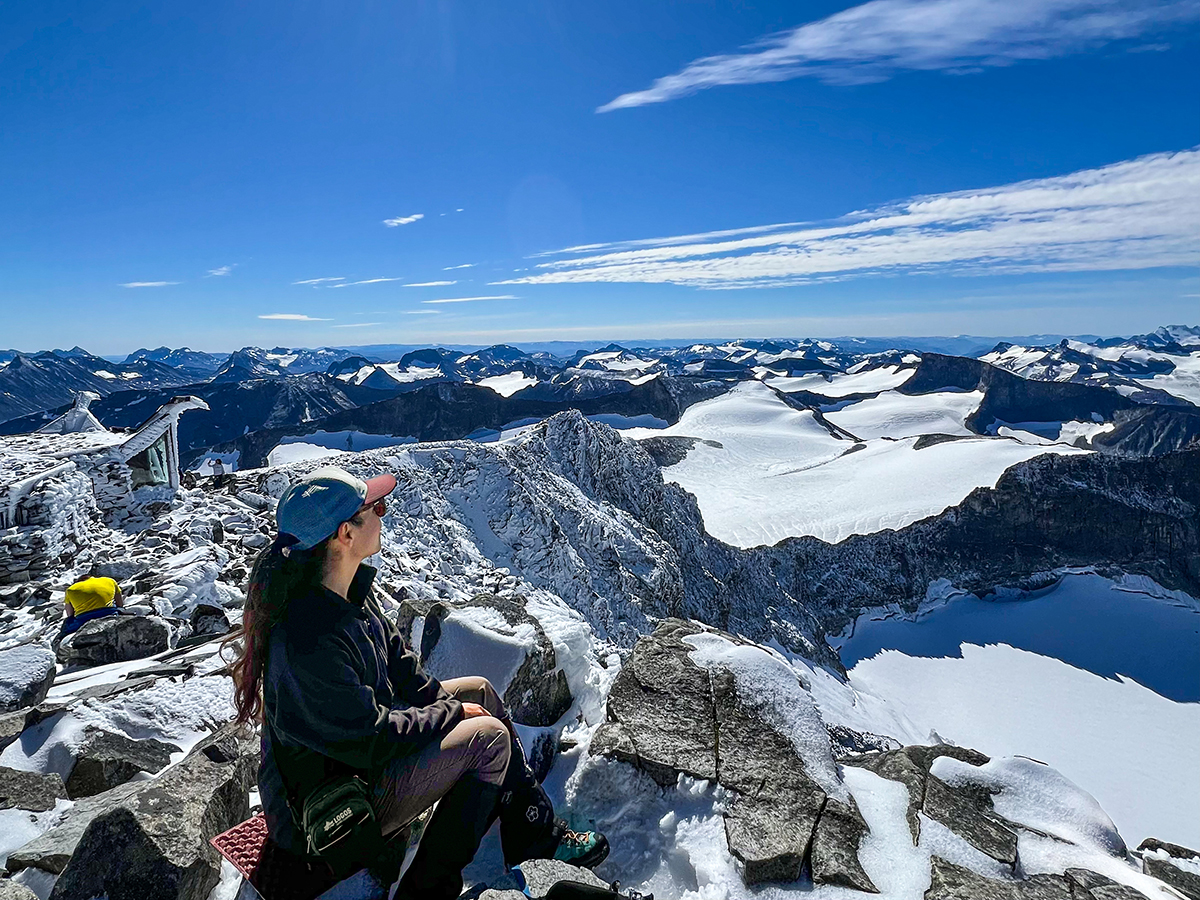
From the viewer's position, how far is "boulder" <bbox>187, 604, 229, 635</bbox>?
10484 millimetres

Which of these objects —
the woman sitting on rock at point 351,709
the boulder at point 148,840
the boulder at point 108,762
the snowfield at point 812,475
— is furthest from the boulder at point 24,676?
the snowfield at point 812,475

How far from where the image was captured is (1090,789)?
74.7 feet

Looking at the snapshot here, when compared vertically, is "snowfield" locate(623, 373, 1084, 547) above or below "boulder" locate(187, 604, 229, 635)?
below

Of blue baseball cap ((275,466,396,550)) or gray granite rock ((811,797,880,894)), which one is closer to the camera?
blue baseball cap ((275,466,396,550))

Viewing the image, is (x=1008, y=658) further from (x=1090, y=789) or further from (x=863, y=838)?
(x=863, y=838)

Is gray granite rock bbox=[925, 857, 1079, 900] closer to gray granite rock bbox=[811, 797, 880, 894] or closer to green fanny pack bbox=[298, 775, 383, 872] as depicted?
gray granite rock bbox=[811, 797, 880, 894]

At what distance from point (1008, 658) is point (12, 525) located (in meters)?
42.7

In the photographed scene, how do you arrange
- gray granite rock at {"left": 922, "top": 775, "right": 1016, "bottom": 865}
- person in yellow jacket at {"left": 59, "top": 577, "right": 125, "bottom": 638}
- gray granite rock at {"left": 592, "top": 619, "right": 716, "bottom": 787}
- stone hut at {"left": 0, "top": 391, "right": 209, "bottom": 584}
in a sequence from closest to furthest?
gray granite rock at {"left": 922, "top": 775, "right": 1016, "bottom": 865} < gray granite rock at {"left": 592, "top": 619, "right": 716, "bottom": 787} < person in yellow jacket at {"left": 59, "top": 577, "right": 125, "bottom": 638} < stone hut at {"left": 0, "top": 391, "right": 209, "bottom": 584}

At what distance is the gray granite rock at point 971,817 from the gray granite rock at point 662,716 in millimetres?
2006

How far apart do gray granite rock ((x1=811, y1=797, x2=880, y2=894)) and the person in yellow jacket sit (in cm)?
1117

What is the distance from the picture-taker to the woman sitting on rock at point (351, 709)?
10.1 feet

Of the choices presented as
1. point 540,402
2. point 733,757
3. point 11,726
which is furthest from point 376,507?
point 540,402

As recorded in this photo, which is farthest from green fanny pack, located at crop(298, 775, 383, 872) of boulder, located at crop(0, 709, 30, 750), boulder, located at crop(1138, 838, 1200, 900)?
boulder, located at crop(1138, 838, 1200, 900)

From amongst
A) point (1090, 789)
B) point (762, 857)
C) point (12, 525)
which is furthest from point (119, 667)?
point (1090, 789)
